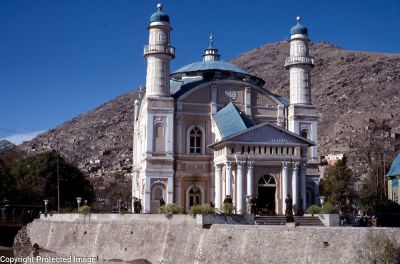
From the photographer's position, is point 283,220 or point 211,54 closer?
point 283,220

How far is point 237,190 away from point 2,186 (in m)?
29.4

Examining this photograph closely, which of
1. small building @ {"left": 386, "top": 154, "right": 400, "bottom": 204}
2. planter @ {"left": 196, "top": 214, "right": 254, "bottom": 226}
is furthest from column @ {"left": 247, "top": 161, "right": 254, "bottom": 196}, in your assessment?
small building @ {"left": 386, "top": 154, "right": 400, "bottom": 204}

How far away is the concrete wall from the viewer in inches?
1131

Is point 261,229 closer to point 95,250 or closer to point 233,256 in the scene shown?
point 233,256

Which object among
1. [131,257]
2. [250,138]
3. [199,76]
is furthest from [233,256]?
[199,76]

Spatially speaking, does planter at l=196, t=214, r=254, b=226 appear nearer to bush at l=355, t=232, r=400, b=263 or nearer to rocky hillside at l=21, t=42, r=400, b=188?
bush at l=355, t=232, r=400, b=263

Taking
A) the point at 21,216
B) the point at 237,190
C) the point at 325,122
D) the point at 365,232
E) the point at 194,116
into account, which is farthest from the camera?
the point at 325,122

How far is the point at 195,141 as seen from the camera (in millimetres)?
54750

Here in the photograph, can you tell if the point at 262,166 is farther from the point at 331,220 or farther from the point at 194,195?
the point at 331,220

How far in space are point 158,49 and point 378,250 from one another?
31.2 m

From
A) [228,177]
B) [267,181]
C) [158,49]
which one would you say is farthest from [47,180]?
[267,181]

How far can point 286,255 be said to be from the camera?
30.2m

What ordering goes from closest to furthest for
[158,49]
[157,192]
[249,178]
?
1. [249,178]
2. [157,192]
3. [158,49]

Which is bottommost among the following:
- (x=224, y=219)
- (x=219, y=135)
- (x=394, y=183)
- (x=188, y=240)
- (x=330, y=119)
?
(x=188, y=240)
